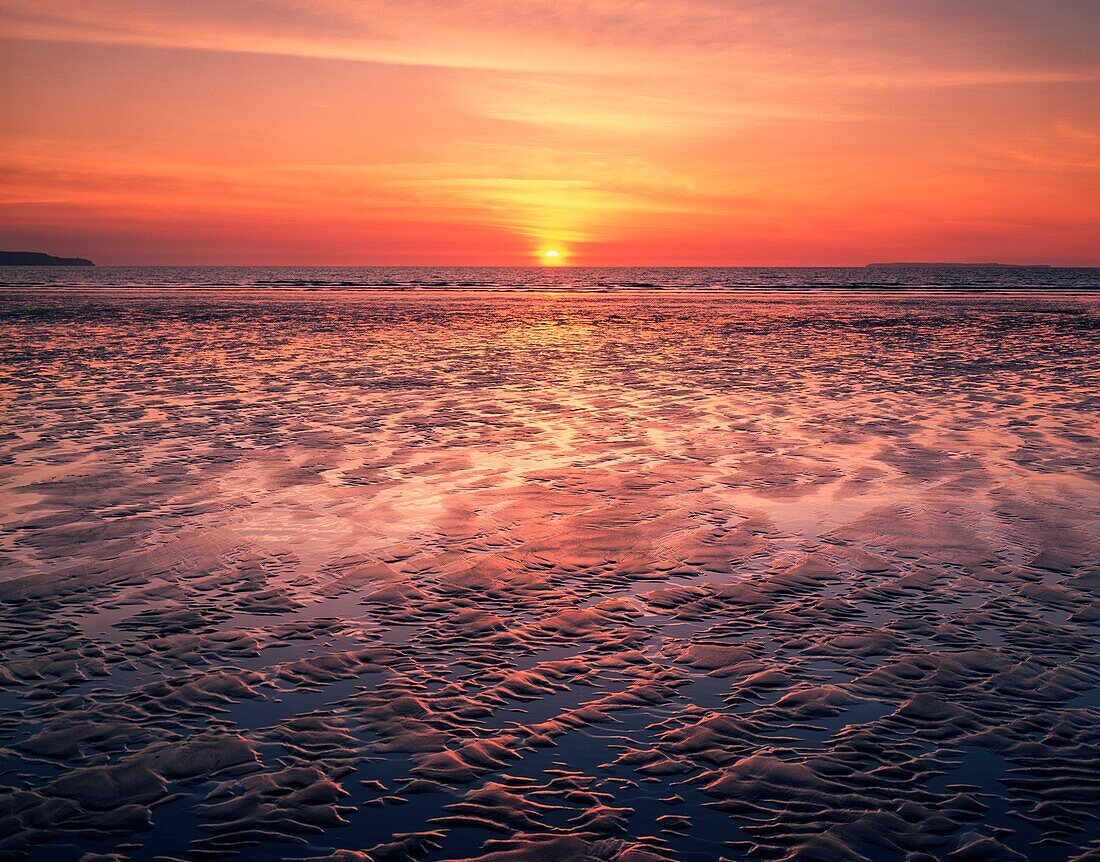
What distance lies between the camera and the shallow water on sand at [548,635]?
14.9ft

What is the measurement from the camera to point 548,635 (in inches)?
273

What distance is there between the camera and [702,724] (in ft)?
18.1

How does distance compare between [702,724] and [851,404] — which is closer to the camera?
[702,724]

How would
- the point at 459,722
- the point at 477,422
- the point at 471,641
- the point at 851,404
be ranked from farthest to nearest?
1. the point at 851,404
2. the point at 477,422
3. the point at 471,641
4. the point at 459,722

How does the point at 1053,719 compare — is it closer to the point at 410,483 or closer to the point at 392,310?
the point at 410,483

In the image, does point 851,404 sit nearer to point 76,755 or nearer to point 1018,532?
point 1018,532

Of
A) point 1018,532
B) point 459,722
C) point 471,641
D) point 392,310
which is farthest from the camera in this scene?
point 392,310

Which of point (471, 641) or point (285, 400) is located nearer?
point (471, 641)

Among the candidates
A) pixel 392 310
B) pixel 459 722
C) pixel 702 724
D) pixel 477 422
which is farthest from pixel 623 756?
pixel 392 310

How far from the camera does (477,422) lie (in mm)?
16516

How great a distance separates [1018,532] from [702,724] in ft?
19.9

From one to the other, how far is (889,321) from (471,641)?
46191 mm

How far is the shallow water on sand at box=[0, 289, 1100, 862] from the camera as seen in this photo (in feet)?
14.9

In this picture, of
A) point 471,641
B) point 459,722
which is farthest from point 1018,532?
point 459,722
